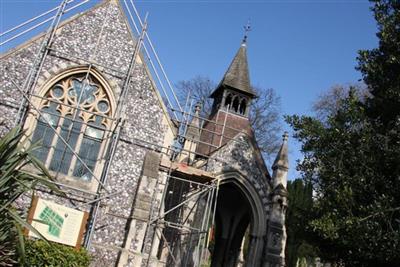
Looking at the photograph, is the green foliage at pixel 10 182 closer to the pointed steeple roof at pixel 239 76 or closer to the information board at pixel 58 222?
the information board at pixel 58 222

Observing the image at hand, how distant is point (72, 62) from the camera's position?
11352mm

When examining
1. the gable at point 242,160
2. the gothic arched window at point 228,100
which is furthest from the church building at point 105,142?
the gothic arched window at point 228,100

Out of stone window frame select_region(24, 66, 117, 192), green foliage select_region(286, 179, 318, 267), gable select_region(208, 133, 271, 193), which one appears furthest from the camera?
green foliage select_region(286, 179, 318, 267)

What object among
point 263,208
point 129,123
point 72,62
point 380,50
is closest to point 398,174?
point 380,50

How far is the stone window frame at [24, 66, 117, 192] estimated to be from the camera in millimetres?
10680

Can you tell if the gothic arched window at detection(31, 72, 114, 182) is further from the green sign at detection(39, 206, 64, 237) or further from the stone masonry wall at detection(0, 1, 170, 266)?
the green sign at detection(39, 206, 64, 237)

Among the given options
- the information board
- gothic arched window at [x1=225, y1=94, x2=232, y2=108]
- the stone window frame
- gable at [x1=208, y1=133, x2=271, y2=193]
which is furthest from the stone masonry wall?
gothic arched window at [x1=225, y1=94, x2=232, y2=108]

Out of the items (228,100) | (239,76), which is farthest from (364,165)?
(239,76)

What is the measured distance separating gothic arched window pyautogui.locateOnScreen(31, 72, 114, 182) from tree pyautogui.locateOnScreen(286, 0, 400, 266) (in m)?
5.26

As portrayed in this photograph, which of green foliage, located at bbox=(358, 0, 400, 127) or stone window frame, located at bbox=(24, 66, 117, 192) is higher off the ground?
green foliage, located at bbox=(358, 0, 400, 127)

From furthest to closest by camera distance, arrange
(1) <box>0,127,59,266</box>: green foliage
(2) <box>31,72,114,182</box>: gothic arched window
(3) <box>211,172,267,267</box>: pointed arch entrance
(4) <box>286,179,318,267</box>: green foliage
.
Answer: (3) <box>211,172,267,267</box>: pointed arch entrance < (4) <box>286,179,318,267</box>: green foliage < (2) <box>31,72,114,182</box>: gothic arched window < (1) <box>0,127,59,266</box>: green foliage

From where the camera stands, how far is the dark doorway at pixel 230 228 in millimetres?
18688

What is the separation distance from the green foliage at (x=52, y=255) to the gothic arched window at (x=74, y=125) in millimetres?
2323

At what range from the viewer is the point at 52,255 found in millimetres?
8531
